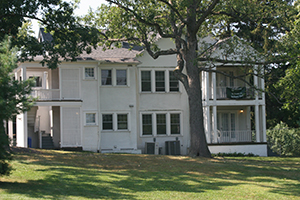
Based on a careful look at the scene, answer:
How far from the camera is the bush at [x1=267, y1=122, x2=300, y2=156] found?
2778 centimetres

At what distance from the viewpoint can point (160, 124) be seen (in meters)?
27.0

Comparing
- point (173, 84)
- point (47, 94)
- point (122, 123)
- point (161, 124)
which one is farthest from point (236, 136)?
point (47, 94)

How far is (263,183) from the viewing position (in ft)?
43.6

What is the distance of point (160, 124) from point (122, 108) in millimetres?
3277

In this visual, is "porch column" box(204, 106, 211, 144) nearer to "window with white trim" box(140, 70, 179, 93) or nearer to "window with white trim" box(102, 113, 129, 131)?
"window with white trim" box(140, 70, 179, 93)

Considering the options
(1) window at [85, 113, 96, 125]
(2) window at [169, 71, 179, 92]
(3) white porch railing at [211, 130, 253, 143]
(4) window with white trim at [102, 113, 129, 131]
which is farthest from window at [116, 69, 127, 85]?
(3) white porch railing at [211, 130, 253, 143]

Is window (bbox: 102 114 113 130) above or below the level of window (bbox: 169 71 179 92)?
below

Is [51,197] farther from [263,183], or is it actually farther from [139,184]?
[263,183]

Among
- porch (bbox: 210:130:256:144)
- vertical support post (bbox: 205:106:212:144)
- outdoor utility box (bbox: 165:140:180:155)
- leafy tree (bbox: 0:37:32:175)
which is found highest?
leafy tree (bbox: 0:37:32:175)

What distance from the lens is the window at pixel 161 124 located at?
26.9 m

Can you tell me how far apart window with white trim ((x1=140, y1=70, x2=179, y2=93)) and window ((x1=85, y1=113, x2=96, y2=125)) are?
4.34 meters

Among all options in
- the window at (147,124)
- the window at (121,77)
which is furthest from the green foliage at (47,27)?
the window at (147,124)

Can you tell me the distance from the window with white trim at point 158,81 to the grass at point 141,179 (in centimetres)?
1039

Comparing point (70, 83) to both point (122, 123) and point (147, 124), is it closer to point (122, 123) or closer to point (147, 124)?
point (122, 123)
